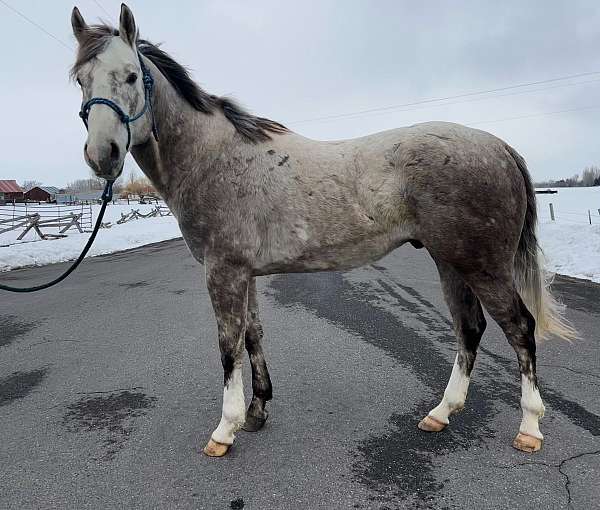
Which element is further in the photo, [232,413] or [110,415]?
[110,415]

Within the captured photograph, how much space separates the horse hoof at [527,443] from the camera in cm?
269

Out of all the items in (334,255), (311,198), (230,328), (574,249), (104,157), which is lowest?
(574,249)

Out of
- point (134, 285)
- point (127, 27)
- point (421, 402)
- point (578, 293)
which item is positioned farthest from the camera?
point (134, 285)

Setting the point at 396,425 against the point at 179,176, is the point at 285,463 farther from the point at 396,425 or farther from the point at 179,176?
the point at 179,176

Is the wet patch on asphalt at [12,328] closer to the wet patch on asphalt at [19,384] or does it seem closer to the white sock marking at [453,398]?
the wet patch on asphalt at [19,384]

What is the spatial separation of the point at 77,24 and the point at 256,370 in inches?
97.1

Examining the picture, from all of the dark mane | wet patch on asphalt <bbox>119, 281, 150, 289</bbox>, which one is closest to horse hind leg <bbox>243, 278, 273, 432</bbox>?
the dark mane

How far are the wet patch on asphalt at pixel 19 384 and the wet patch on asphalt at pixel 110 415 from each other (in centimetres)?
59

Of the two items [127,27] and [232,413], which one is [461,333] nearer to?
[232,413]

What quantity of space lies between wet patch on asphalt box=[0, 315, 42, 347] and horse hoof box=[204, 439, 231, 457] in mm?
3642

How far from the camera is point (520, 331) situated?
2.75m

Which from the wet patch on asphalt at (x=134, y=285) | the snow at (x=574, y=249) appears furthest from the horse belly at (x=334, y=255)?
the wet patch on asphalt at (x=134, y=285)

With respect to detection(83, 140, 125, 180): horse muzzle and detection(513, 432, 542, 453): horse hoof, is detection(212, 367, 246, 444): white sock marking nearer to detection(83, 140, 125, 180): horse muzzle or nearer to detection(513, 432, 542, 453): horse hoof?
detection(83, 140, 125, 180): horse muzzle

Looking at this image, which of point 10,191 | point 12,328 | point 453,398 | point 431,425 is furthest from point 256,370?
point 10,191
